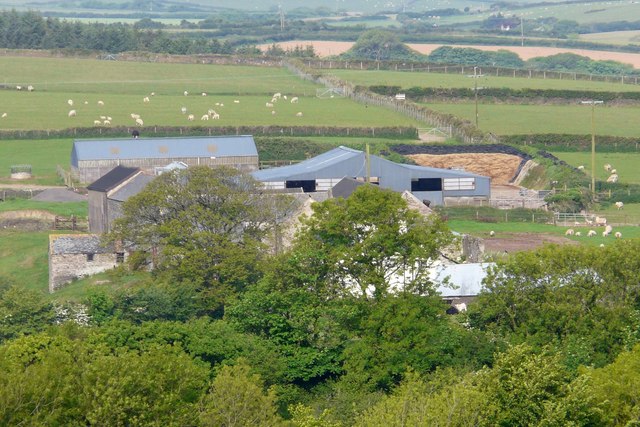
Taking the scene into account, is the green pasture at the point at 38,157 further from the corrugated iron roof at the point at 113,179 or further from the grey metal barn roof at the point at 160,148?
the corrugated iron roof at the point at 113,179

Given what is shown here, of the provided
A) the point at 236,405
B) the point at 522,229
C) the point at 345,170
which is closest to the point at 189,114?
the point at 345,170

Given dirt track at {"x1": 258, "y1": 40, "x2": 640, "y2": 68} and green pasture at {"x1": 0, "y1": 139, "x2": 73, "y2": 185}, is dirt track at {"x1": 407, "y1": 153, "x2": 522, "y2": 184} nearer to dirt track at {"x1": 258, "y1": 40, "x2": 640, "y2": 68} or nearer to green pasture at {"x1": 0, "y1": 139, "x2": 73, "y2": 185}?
green pasture at {"x1": 0, "y1": 139, "x2": 73, "y2": 185}

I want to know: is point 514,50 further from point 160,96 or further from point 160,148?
point 160,148

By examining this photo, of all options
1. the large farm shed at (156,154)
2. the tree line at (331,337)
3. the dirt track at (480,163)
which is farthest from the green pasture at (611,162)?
the tree line at (331,337)

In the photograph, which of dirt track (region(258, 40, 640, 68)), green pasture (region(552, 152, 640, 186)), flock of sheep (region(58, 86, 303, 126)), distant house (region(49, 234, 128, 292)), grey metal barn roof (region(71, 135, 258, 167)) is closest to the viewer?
distant house (region(49, 234, 128, 292))

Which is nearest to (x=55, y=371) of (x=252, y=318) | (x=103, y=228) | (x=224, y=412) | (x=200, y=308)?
(x=224, y=412)

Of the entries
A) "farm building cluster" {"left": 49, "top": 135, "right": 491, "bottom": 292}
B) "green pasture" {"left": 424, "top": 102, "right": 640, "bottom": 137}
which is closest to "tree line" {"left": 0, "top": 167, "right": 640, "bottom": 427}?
"farm building cluster" {"left": 49, "top": 135, "right": 491, "bottom": 292}

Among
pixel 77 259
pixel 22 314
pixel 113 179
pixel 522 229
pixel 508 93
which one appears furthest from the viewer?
pixel 508 93
